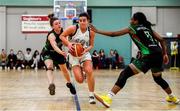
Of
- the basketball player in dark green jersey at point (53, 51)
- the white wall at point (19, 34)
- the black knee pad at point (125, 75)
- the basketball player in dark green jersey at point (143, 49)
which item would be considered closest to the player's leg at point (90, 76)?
the basketball player in dark green jersey at point (143, 49)

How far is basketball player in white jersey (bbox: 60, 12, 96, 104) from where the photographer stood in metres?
9.09

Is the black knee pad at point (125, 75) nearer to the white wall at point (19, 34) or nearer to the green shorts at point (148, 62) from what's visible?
the green shorts at point (148, 62)

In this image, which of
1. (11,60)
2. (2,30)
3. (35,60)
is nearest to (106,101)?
(35,60)

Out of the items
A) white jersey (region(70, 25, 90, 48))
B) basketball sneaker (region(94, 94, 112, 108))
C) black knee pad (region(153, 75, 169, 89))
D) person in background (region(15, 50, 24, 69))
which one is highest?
white jersey (region(70, 25, 90, 48))

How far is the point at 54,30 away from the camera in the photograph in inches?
403

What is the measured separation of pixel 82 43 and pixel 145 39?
1348mm

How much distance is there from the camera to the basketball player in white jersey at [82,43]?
909 centimetres

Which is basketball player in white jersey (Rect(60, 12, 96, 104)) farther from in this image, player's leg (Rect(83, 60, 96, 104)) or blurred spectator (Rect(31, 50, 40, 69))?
blurred spectator (Rect(31, 50, 40, 69))

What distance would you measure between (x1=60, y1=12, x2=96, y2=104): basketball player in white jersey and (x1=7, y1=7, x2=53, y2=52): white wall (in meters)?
21.0

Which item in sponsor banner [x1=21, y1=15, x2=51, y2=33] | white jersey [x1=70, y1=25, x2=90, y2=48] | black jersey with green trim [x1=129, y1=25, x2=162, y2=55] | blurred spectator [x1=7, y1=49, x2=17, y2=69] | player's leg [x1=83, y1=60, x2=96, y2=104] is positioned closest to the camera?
black jersey with green trim [x1=129, y1=25, x2=162, y2=55]

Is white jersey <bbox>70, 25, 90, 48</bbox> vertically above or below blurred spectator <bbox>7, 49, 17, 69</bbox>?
above

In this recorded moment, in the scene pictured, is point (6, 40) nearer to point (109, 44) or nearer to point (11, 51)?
point (11, 51)

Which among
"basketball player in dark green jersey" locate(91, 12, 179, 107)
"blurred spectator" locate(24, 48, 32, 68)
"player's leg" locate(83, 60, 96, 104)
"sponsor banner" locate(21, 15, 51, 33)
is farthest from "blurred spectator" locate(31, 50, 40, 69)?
"basketball player in dark green jersey" locate(91, 12, 179, 107)

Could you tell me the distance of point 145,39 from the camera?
8.73m
